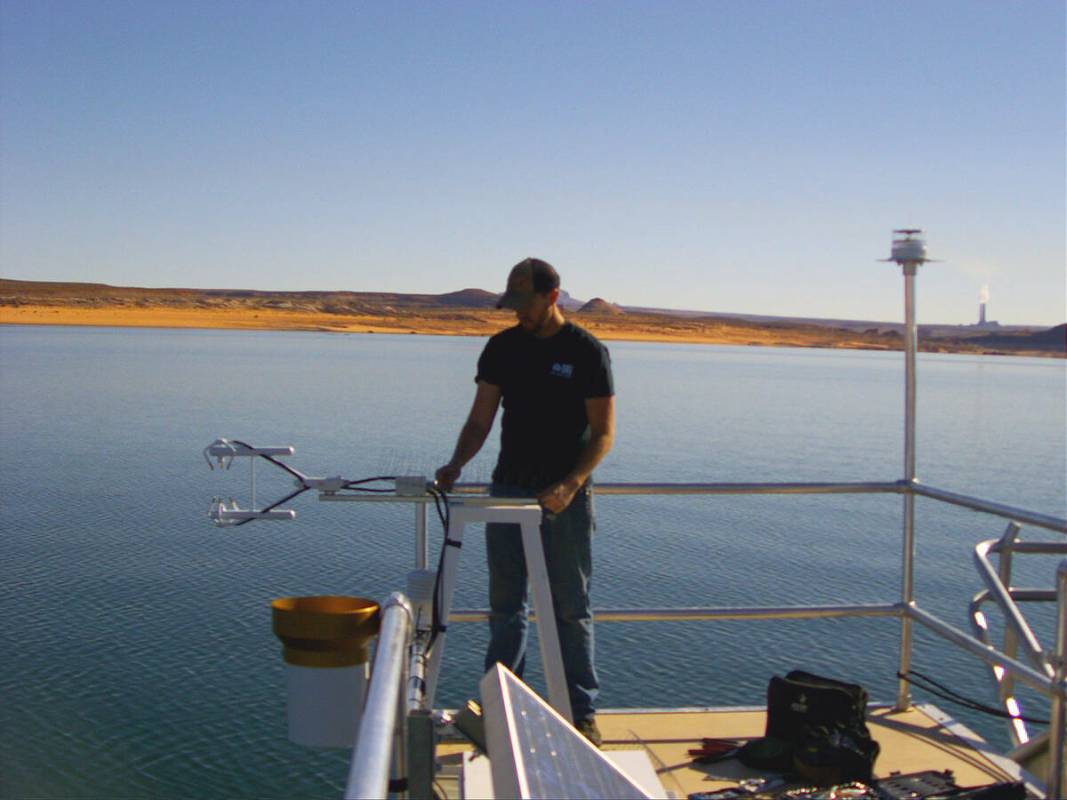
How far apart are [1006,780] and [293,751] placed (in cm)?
353

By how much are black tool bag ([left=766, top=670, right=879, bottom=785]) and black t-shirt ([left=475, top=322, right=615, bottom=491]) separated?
976mm

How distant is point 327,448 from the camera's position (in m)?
16.5

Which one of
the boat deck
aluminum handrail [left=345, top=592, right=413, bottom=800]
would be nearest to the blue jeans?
the boat deck

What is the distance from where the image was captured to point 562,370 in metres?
3.46

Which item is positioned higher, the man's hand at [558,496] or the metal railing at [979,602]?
the man's hand at [558,496]

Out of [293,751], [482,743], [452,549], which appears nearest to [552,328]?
[452,549]

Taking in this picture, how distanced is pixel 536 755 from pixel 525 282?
76.0 inches

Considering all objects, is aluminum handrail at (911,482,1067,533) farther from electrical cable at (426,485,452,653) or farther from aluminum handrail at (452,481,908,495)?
electrical cable at (426,485,452,653)

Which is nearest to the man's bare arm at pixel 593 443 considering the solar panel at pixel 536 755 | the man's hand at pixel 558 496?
the man's hand at pixel 558 496

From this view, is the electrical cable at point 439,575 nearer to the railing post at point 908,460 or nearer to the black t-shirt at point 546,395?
the black t-shirt at point 546,395

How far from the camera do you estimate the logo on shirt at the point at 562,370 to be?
3463 millimetres

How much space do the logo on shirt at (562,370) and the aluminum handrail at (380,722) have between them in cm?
181

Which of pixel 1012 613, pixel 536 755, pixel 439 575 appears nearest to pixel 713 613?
pixel 1012 613

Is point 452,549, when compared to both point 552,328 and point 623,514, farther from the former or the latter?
point 623,514
